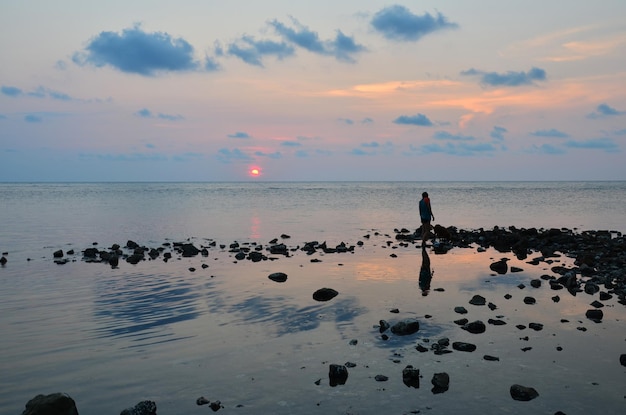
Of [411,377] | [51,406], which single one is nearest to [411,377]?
[411,377]

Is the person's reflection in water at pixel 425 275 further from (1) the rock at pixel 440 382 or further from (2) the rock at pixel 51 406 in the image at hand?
(2) the rock at pixel 51 406

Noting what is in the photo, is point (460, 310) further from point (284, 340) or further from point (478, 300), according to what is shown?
point (284, 340)

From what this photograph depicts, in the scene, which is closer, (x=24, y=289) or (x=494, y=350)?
(x=494, y=350)

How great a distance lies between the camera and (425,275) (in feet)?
79.1

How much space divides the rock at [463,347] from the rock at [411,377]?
2369 mm

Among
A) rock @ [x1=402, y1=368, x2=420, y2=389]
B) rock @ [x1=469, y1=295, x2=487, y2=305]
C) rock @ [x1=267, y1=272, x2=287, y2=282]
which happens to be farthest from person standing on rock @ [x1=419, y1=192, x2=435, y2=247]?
rock @ [x1=402, y1=368, x2=420, y2=389]

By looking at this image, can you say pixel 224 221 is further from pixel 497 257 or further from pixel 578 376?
pixel 578 376

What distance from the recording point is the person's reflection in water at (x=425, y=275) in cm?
2087

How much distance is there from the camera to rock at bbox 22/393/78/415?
30.5ft

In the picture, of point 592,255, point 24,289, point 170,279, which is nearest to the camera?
point 24,289

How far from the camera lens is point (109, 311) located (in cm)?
1800

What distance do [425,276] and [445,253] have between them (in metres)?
8.76

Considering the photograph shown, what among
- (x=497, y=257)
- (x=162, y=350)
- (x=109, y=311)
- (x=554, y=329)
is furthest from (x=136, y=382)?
(x=497, y=257)

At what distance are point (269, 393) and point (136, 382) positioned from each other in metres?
3.20
